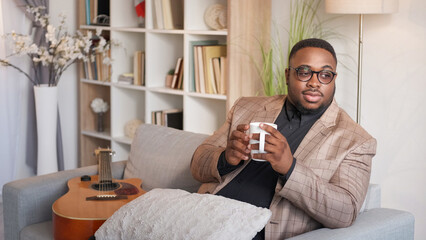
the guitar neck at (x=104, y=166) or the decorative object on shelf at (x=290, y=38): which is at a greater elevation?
the decorative object on shelf at (x=290, y=38)

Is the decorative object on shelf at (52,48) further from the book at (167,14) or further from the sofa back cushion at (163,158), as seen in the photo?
the sofa back cushion at (163,158)

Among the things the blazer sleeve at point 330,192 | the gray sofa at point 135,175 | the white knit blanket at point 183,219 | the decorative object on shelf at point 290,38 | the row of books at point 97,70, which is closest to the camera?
the white knit blanket at point 183,219

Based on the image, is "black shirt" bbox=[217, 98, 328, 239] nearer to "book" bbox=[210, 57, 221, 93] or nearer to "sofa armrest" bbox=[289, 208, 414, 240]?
"sofa armrest" bbox=[289, 208, 414, 240]

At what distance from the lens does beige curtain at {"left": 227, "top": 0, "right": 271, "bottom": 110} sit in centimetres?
339

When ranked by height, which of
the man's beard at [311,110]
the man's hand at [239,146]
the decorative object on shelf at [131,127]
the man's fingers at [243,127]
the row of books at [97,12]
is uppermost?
the row of books at [97,12]

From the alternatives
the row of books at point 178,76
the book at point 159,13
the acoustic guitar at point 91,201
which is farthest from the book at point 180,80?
the acoustic guitar at point 91,201

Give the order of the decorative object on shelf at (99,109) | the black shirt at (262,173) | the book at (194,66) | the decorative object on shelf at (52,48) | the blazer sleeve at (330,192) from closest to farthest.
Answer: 1. the blazer sleeve at (330,192)
2. the black shirt at (262,173)
3. the book at (194,66)
4. the decorative object on shelf at (52,48)
5. the decorative object on shelf at (99,109)

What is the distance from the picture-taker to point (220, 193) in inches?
90.0

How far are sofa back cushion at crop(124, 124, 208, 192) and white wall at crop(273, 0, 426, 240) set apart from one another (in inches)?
39.7

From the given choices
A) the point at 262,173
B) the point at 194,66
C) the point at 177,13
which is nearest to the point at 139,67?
the point at 177,13

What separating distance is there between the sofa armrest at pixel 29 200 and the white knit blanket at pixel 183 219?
2.22 feet

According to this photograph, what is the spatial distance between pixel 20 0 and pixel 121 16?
73 cm

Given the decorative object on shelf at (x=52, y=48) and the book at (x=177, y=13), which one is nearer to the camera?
the book at (x=177, y=13)

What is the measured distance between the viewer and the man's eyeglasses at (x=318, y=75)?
2172mm
